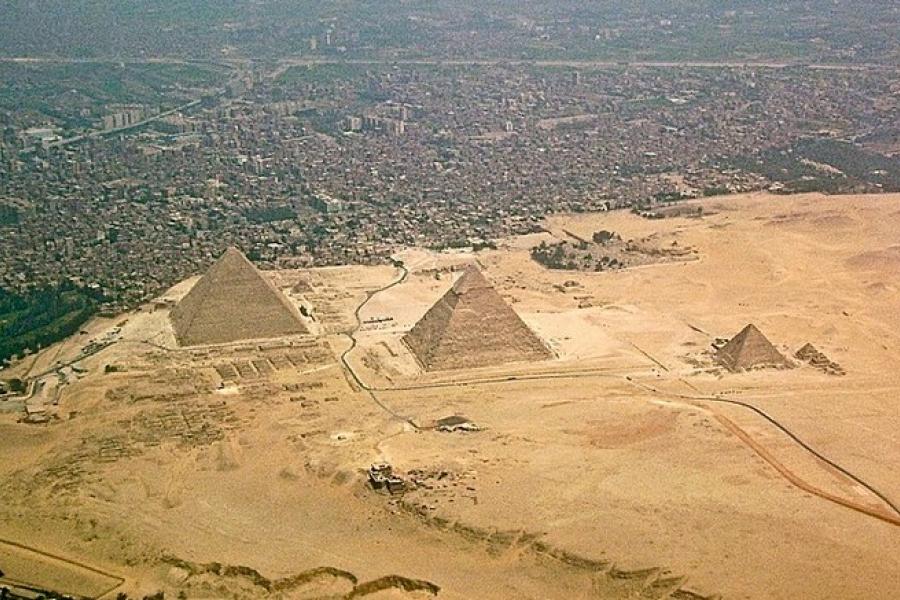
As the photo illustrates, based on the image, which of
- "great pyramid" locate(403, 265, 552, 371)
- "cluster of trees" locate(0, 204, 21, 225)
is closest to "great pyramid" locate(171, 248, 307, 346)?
"great pyramid" locate(403, 265, 552, 371)

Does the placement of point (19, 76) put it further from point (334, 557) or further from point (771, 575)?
point (771, 575)

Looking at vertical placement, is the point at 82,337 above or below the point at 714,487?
below

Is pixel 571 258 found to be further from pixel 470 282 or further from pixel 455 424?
pixel 455 424

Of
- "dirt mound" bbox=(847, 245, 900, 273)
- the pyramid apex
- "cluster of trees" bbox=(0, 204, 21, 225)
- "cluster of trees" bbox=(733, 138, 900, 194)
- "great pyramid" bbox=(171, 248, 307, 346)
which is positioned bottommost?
"cluster of trees" bbox=(0, 204, 21, 225)

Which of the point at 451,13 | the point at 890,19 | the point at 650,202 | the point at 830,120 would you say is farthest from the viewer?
the point at 451,13

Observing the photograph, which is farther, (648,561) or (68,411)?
(68,411)

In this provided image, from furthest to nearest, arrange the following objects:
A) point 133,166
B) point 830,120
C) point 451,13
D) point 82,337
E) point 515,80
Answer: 1. point 451,13
2. point 515,80
3. point 830,120
4. point 133,166
5. point 82,337

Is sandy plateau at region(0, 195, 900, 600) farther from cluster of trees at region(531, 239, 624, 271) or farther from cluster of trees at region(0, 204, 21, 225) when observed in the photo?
cluster of trees at region(0, 204, 21, 225)

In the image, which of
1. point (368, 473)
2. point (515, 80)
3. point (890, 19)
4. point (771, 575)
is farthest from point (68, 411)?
point (890, 19)
